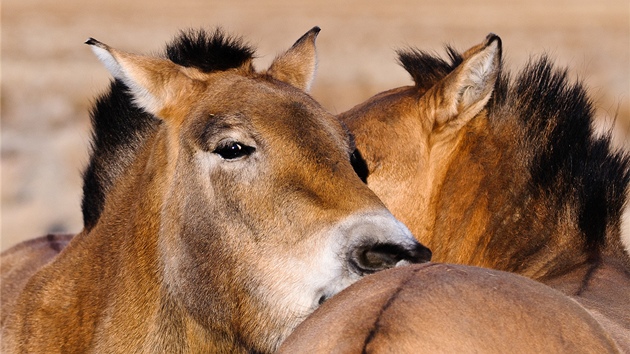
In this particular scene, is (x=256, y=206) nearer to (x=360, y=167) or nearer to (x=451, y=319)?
(x=360, y=167)

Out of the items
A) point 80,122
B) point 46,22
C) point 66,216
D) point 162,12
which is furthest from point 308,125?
point 162,12

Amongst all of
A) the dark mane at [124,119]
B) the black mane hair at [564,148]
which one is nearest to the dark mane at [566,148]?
the black mane hair at [564,148]

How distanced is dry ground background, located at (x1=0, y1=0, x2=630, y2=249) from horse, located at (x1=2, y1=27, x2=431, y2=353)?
133 cm

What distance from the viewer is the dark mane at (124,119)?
4.46 m

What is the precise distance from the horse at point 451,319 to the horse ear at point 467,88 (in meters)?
1.75

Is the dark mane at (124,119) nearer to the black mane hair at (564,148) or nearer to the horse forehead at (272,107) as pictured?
the horse forehead at (272,107)

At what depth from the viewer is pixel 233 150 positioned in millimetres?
3855

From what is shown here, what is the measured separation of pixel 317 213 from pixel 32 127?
57.4 ft

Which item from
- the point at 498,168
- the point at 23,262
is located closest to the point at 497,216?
the point at 498,168

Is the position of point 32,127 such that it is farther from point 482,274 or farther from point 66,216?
point 482,274

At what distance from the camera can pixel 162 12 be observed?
61.2m

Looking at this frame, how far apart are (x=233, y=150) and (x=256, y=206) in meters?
0.27

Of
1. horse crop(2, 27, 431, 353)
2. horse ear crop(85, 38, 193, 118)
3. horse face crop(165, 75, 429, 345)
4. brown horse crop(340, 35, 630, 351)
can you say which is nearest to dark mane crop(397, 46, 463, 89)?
brown horse crop(340, 35, 630, 351)

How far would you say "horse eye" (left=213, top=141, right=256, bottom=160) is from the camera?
3836 mm
